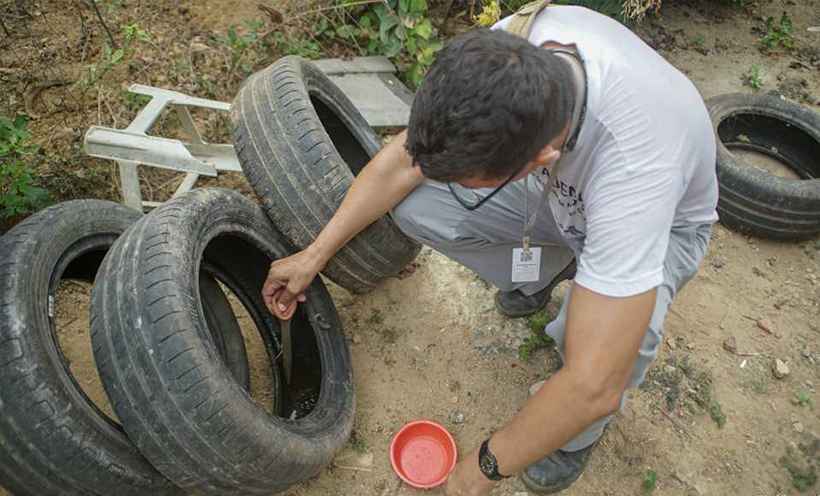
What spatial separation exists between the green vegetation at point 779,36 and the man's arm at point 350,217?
14.3ft

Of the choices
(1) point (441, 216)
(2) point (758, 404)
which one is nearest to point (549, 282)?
(1) point (441, 216)

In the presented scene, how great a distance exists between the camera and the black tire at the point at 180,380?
6.18ft

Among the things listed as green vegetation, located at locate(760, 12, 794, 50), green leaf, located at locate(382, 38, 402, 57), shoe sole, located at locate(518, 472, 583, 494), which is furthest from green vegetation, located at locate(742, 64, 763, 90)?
shoe sole, located at locate(518, 472, 583, 494)

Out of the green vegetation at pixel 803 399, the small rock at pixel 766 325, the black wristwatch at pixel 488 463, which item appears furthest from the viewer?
the small rock at pixel 766 325

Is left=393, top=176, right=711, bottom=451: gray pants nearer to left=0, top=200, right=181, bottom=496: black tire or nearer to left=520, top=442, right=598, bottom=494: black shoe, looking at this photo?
left=520, top=442, right=598, bottom=494: black shoe

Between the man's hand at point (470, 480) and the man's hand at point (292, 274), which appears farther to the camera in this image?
the man's hand at point (292, 274)

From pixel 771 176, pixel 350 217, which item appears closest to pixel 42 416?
pixel 350 217

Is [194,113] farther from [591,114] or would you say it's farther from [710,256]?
[710,256]

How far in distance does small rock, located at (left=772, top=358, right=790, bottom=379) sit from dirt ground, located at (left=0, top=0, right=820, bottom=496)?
1.1 inches

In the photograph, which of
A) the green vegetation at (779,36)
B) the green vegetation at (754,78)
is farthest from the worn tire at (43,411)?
the green vegetation at (779,36)

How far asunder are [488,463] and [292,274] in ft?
3.42

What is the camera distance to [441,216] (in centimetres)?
268

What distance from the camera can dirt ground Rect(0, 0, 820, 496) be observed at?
272 centimetres

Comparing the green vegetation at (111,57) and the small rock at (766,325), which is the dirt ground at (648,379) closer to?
the small rock at (766,325)
